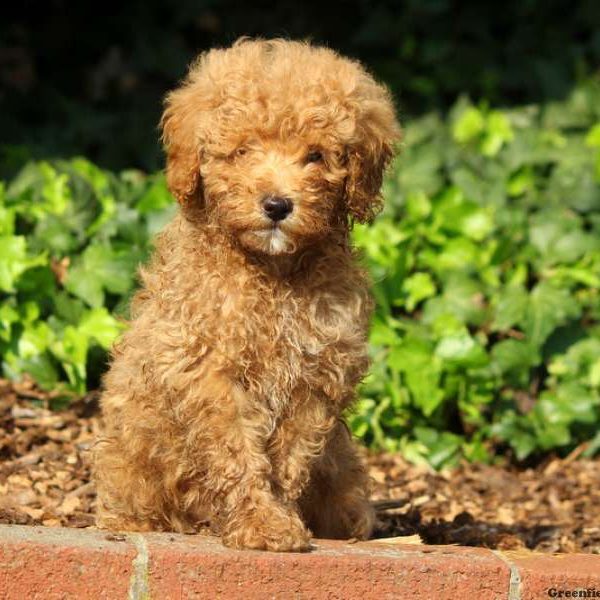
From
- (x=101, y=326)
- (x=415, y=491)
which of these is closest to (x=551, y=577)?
(x=415, y=491)

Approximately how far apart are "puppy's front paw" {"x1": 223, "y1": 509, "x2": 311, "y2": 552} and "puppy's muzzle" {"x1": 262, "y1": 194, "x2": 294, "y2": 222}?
40.7 inches

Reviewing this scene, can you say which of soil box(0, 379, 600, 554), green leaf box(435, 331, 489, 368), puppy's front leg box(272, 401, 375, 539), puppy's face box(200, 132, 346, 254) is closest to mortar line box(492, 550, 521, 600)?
puppy's front leg box(272, 401, 375, 539)

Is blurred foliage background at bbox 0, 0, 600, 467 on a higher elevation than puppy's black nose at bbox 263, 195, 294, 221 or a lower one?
higher

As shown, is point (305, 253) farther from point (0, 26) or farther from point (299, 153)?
point (0, 26)

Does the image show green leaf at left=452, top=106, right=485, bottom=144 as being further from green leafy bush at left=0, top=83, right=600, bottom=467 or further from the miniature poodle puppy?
the miniature poodle puppy

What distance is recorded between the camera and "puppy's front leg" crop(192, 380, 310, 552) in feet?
16.1

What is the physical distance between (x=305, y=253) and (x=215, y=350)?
18.9 inches

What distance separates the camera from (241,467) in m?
4.96

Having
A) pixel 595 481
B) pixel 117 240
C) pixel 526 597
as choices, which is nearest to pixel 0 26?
pixel 117 240

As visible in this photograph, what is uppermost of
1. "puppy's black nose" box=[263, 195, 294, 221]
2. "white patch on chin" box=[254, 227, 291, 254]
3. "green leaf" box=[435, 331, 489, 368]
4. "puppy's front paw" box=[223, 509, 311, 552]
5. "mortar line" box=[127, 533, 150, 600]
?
"green leaf" box=[435, 331, 489, 368]

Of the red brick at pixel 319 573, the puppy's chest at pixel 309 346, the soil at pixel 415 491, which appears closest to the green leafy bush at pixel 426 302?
the soil at pixel 415 491

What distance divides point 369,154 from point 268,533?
4.63 feet

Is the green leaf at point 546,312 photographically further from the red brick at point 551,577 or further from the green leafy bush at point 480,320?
the red brick at point 551,577

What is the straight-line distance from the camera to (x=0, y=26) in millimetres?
11508
